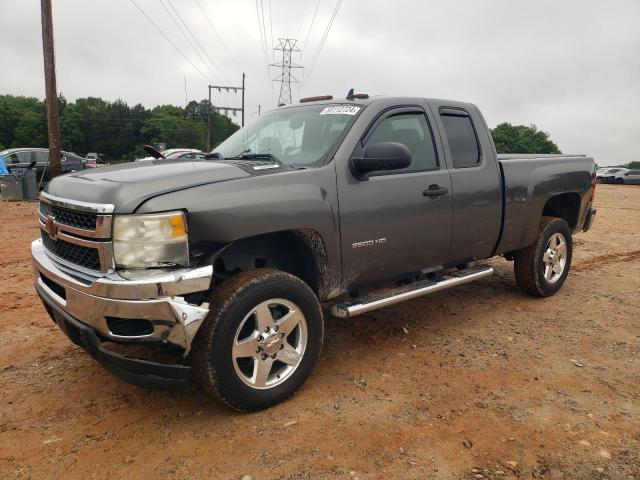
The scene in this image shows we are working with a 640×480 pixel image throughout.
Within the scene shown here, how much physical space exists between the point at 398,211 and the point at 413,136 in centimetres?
76

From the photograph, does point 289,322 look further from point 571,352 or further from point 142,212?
point 571,352

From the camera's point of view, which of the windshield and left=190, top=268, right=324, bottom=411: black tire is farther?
the windshield

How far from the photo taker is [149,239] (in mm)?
2549

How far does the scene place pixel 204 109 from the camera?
335 feet

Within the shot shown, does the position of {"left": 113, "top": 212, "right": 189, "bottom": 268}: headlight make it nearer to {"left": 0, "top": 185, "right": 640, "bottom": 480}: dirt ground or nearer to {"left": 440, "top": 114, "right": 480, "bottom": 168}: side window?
{"left": 0, "top": 185, "right": 640, "bottom": 480}: dirt ground

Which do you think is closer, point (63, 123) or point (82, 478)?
point (82, 478)

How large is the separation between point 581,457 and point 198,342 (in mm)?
2084

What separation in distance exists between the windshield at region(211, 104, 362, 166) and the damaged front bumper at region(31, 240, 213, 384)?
1282mm

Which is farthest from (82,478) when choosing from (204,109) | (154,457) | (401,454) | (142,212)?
(204,109)

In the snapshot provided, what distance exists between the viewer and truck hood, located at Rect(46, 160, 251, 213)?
258 centimetres

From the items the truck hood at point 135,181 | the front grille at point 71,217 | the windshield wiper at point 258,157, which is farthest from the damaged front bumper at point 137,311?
the windshield wiper at point 258,157

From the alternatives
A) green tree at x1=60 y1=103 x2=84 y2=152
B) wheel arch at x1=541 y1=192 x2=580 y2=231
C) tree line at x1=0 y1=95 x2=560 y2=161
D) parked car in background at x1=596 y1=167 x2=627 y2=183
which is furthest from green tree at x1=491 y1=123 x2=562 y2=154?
wheel arch at x1=541 y1=192 x2=580 y2=231

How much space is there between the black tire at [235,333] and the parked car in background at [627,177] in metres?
38.8

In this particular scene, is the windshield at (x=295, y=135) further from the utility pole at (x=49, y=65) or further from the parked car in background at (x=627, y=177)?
the parked car in background at (x=627, y=177)
